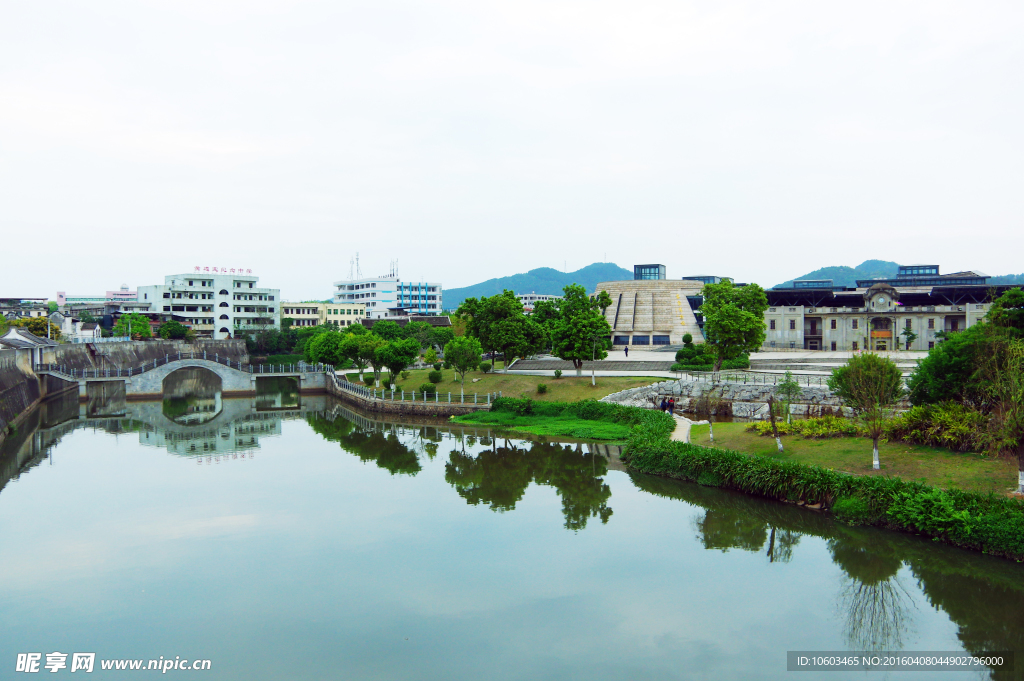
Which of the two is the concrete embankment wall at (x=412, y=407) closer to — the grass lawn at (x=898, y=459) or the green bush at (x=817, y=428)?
the grass lawn at (x=898, y=459)

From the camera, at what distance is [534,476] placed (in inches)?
1280

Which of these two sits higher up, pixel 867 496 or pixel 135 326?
pixel 135 326

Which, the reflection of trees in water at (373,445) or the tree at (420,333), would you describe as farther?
the tree at (420,333)

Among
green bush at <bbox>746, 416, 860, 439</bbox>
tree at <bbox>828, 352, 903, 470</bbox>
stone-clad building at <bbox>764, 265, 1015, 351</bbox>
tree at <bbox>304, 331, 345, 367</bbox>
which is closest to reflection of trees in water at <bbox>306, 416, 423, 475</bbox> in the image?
tree at <bbox>304, 331, 345, 367</bbox>

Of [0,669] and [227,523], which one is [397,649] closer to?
[0,669]

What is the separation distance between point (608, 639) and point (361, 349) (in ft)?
166

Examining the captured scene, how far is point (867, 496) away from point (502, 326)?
33.7 metres

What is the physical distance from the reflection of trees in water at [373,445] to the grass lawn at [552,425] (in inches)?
234

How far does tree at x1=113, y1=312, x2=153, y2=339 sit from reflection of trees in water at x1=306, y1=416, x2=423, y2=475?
2206 inches

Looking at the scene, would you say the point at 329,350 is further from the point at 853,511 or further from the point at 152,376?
the point at 853,511

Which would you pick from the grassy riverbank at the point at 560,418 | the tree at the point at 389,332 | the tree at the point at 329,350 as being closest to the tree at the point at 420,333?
the tree at the point at 389,332

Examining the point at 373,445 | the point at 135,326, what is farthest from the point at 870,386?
the point at 135,326

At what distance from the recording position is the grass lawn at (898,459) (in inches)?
890

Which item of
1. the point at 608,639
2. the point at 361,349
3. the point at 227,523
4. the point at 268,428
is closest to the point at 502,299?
the point at 361,349
